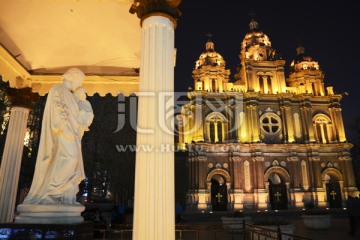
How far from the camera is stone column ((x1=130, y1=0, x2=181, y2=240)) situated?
2955 millimetres

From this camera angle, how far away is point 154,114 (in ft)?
10.6

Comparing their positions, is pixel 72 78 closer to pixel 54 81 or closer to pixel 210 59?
pixel 54 81

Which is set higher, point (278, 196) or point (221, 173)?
point (221, 173)

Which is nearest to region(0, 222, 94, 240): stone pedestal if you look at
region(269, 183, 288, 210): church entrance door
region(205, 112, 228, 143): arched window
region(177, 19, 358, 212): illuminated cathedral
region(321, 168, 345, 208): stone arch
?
region(177, 19, 358, 212): illuminated cathedral

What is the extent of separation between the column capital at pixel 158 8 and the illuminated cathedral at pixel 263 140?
72.7 ft

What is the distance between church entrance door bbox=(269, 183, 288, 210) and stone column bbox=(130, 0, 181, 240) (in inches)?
1002

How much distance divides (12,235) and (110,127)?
59.6 ft

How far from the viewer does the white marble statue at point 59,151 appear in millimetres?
3721

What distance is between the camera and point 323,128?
2894 cm

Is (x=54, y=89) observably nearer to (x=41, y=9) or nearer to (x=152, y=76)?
(x=152, y=76)

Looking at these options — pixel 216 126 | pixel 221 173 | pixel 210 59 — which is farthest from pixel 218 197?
pixel 210 59

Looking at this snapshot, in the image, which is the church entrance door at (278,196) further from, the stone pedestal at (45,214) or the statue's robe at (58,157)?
the stone pedestal at (45,214)

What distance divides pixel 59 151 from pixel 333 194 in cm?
2888

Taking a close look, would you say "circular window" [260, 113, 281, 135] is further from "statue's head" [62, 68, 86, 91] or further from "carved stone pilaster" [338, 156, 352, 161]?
"statue's head" [62, 68, 86, 91]
